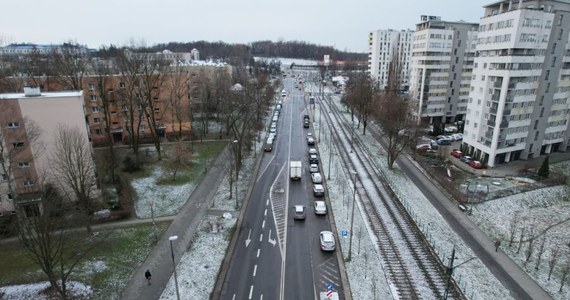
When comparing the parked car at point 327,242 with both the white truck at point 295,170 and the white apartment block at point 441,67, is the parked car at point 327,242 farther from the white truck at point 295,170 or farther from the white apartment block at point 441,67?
the white apartment block at point 441,67

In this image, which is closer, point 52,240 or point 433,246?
point 52,240

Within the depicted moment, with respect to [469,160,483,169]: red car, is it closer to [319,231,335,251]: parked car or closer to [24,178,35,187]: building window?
[319,231,335,251]: parked car

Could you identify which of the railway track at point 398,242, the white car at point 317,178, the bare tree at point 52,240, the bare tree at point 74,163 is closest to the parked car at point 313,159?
the railway track at point 398,242

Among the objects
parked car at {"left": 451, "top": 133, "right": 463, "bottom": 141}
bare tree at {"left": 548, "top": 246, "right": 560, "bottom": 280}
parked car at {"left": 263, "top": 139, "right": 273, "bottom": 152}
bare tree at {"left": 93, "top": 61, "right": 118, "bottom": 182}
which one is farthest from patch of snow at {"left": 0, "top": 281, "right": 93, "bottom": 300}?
parked car at {"left": 451, "top": 133, "right": 463, "bottom": 141}

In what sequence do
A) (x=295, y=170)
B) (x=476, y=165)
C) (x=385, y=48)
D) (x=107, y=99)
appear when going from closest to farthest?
(x=295, y=170) → (x=476, y=165) → (x=107, y=99) → (x=385, y=48)

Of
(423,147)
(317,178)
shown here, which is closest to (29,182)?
(317,178)

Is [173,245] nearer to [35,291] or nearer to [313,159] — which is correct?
[35,291]

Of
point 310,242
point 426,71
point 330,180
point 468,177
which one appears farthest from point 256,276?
point 426,71
